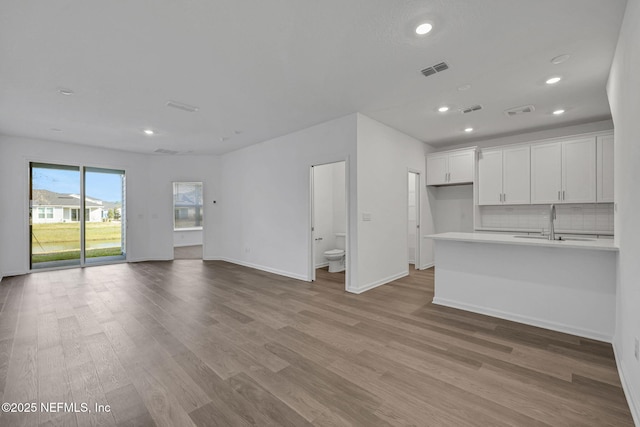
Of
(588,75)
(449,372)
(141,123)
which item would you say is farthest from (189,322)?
(588,75)

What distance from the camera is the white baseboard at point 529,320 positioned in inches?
108

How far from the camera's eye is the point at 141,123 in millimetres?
4789

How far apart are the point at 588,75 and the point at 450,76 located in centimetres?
159

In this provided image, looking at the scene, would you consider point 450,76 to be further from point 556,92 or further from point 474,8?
point 556,92

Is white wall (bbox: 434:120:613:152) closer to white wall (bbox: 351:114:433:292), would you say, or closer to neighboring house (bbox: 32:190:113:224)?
white wall (bbox: 351:114:433:292)

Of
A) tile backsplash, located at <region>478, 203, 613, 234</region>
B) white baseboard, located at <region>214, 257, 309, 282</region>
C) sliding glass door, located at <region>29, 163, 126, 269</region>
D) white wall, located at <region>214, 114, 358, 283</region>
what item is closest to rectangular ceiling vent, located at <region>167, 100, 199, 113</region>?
white wall, located at <region>214, 114, 358, 283</region>

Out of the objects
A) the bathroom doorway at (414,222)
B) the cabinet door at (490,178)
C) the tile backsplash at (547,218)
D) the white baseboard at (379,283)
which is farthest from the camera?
the bathroom doorway at (414,222)

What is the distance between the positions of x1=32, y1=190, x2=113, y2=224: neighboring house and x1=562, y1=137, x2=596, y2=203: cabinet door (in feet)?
32.6

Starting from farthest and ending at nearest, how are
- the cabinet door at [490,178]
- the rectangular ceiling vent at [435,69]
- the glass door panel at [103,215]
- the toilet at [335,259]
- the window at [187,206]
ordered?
the window at [187,206]
the glass door panel at [103,215]
the toilet at [335,259]
the cabinet door at [490,178]
the rectangular ceiling vent at [435,69]

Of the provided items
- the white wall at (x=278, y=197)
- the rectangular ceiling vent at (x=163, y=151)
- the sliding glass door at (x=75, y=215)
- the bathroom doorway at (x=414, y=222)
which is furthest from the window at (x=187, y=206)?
the bathroom doorway at (x=414, y=222)

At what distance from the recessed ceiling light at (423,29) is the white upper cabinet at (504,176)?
3.96 metres

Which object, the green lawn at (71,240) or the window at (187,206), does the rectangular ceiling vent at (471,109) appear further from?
the green lawn at (71,240)

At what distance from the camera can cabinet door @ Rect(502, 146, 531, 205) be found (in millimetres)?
5070

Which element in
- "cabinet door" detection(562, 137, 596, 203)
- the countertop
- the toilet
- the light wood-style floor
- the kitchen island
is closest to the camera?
the light wood-style floor
